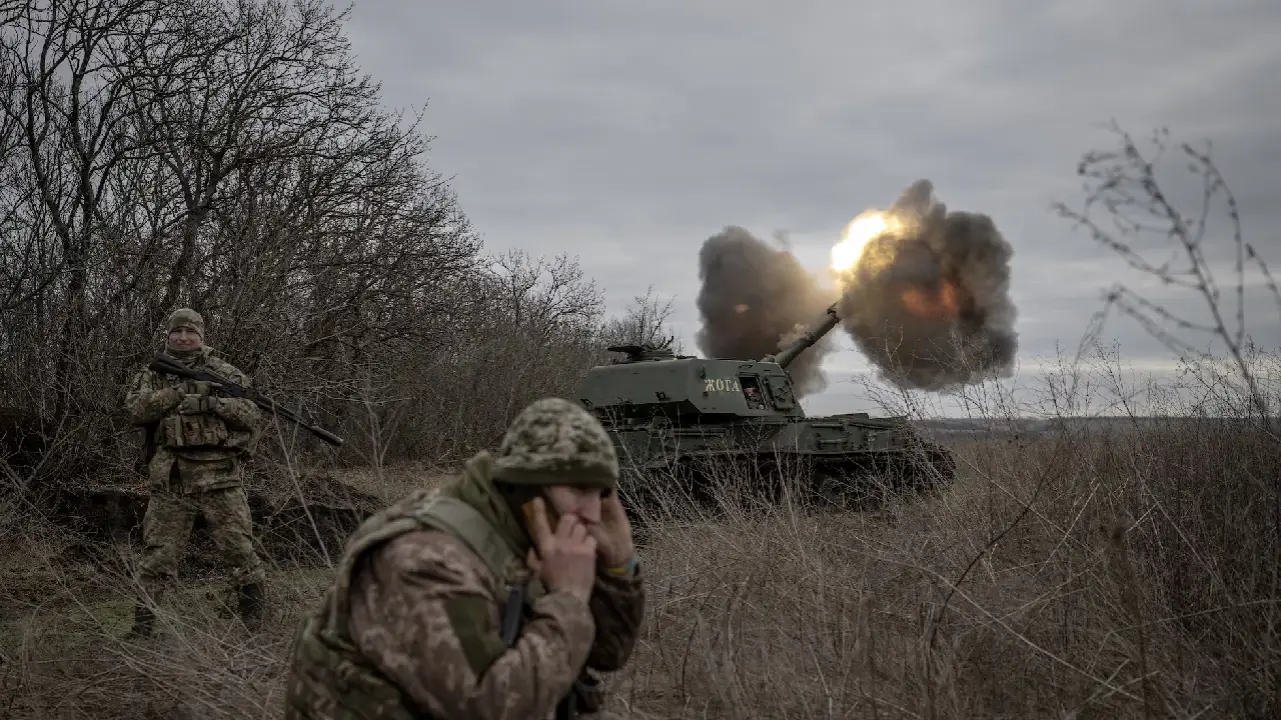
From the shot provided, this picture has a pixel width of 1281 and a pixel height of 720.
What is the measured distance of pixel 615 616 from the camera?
2.30m

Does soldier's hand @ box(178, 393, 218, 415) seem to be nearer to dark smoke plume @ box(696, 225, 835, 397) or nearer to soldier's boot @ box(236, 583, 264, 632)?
soldier's boot @ box(236, 583, 264, 632)

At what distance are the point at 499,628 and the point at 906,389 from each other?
5.07m

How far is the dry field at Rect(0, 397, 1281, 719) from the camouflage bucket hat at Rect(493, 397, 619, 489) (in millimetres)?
1309

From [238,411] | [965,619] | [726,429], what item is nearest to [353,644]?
[965,619]

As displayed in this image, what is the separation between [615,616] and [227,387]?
4.67 m

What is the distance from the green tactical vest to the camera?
6.36 ft

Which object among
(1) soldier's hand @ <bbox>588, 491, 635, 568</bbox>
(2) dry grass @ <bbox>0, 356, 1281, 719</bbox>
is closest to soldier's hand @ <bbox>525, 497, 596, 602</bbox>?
(1) soldier's hand @ <bbox>588, 491, 635, 568</bbox>

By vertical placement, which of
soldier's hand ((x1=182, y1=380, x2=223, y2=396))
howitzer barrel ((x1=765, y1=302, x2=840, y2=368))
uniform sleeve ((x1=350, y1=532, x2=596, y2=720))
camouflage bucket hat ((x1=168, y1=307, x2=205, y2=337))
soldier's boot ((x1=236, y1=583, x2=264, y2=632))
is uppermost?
howitzer barrel ((x1=765, y1=302, x2=840, y2=368))

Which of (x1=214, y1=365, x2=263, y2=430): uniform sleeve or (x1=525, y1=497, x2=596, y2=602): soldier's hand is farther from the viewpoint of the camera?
(x1=214, y1=365, x2=263, y2=430): uniform sleeve

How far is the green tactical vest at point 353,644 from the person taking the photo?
194 cm

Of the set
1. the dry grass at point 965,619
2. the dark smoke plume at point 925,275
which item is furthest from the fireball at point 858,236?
the dry grass at point 965,619

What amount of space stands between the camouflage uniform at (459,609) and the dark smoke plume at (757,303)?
690 inches

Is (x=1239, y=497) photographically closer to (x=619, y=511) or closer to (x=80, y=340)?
(x=619, y=511)

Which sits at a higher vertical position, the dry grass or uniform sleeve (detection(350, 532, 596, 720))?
uniform sleeve (detection(350, 532, 596, 720))
